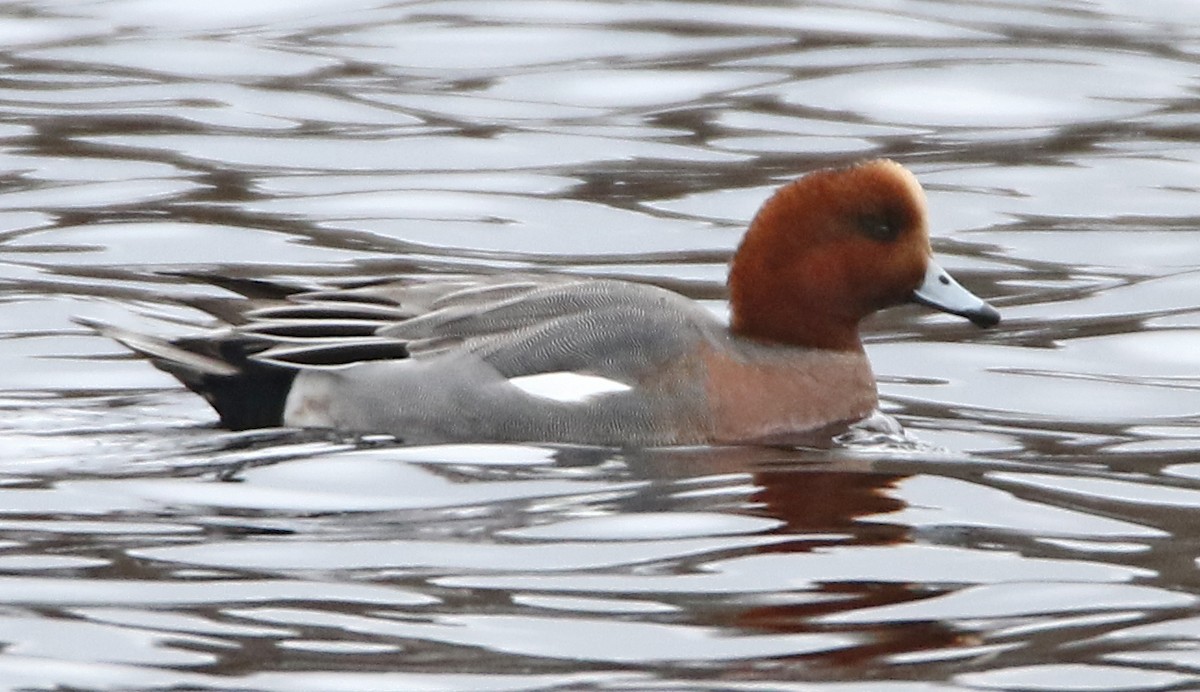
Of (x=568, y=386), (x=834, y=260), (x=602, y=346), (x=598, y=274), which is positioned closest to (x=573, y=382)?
(x=568, y=386)

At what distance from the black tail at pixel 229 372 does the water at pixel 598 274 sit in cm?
12

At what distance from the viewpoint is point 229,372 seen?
6691mm

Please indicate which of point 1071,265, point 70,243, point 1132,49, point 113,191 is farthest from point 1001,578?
point 1132,49

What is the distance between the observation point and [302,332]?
6.66 metres

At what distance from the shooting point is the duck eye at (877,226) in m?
6.73

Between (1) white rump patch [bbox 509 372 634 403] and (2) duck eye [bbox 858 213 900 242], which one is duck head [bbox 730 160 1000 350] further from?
(1) white rump patch [bbox 509 372 634 403]

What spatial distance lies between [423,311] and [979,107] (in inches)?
217

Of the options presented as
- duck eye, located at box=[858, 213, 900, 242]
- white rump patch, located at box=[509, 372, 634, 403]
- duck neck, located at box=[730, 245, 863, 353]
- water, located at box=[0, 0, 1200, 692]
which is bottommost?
water, located at box=[0, 0, 1200, 692]

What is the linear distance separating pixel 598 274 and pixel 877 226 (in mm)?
2480

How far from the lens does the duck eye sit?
6.73m

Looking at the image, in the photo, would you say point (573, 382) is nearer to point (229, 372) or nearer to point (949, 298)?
point (229, 372)

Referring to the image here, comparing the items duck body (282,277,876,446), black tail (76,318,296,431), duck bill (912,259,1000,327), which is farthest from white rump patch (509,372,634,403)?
duck bill (912,259,1000,327)

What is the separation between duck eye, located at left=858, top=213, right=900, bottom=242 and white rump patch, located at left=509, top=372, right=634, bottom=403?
79 cm

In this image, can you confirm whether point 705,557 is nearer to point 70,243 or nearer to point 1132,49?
point 70,243
